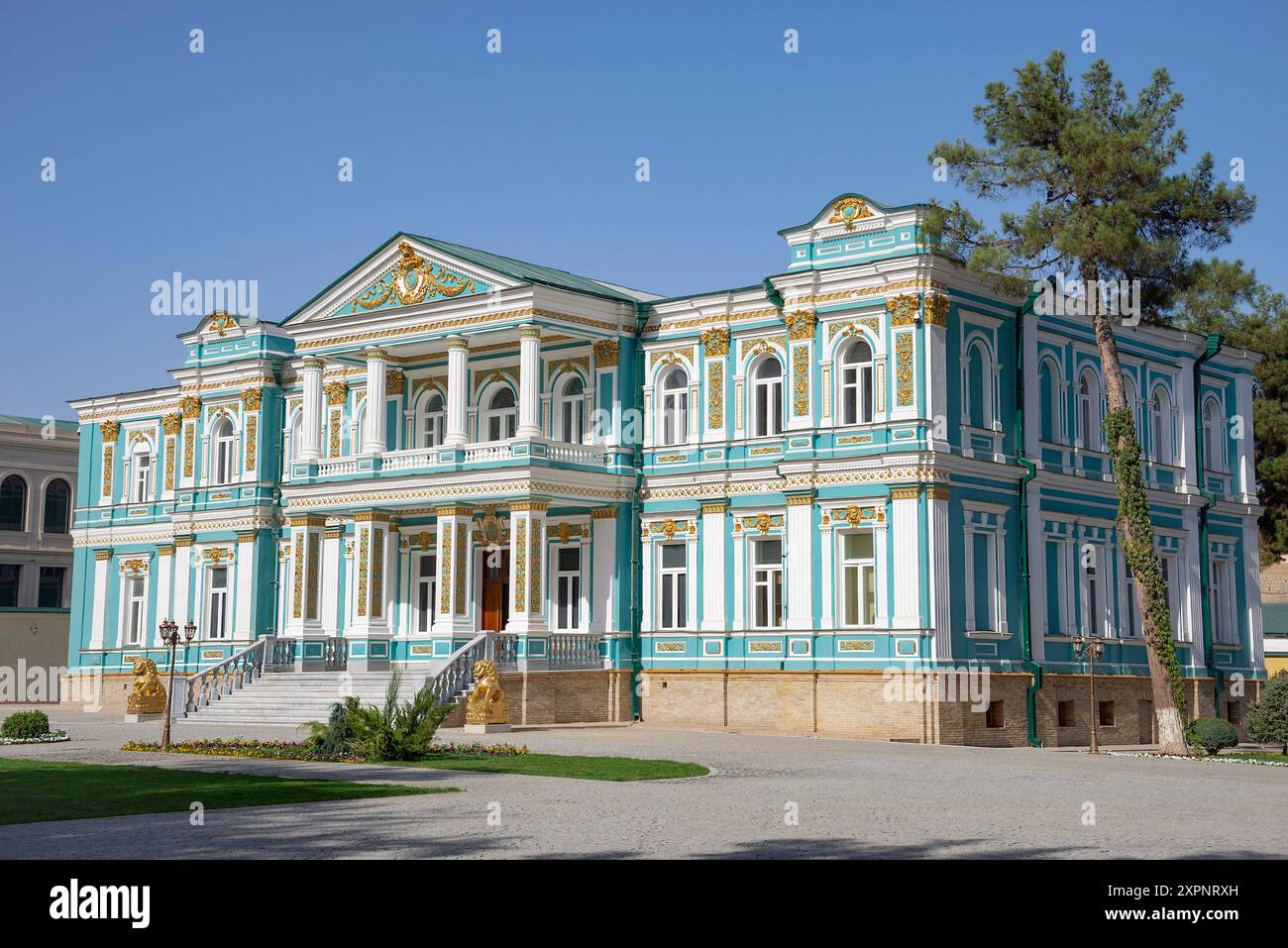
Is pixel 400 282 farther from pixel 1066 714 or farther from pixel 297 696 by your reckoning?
pixel 1066 714

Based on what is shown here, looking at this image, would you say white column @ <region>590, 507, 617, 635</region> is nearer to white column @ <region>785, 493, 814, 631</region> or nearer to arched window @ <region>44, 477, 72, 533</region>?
white column @ <region>785, 493, 814, 631</region>

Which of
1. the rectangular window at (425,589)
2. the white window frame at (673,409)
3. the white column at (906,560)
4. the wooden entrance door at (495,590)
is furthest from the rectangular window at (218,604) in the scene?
the white column at (906,560)

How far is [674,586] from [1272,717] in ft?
45.5

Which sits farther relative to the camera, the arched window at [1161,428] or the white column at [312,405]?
the arched window at [1161,428]

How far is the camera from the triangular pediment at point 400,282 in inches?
1496

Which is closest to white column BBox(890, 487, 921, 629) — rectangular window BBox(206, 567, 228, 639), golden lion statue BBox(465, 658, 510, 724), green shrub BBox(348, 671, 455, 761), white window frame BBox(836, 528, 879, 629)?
white window frame BBox(836, 528, 879, 629)

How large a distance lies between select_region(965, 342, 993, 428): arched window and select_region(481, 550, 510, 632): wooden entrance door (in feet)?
40.6

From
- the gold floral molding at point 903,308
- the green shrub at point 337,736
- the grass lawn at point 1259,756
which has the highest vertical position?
the gold floral molding at point 903,308

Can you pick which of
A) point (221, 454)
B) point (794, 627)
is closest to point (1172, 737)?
point (794, 627)

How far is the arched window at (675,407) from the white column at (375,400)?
7.25 m

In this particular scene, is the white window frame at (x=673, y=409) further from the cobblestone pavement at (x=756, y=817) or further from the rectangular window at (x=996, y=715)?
the cobblestone pavement at (x=756, y=817)
